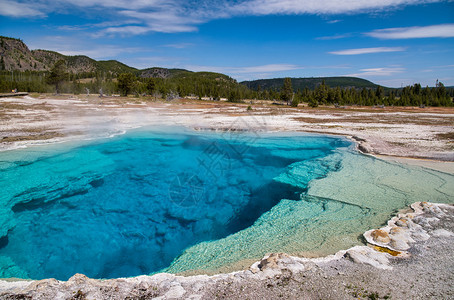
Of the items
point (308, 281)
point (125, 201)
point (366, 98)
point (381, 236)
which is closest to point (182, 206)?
point (125, 201)

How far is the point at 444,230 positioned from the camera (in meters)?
5.67

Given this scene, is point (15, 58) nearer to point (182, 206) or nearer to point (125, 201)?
point (125, 201)

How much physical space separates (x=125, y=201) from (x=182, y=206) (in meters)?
2.10

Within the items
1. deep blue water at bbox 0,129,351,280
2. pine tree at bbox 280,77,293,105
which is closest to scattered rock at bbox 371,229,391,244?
deep blue water at bbox 0,129,351,280

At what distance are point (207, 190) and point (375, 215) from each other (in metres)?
6.01

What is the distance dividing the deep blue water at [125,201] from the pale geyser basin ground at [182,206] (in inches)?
1.7

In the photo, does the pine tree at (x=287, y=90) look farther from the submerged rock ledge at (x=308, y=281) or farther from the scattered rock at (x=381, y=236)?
the submerged rock ledge at (x=308, y=281)

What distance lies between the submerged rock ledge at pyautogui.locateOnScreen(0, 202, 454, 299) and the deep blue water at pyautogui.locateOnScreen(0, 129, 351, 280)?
6.02ft

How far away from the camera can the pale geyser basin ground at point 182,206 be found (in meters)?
6.02

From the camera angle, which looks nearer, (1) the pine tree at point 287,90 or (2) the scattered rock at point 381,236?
(2) the scattered rock at point 381,236

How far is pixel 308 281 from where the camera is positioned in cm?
415

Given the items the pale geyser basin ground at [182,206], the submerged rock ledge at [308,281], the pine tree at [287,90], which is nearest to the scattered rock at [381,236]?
the submerged rock ledge at [308,281]

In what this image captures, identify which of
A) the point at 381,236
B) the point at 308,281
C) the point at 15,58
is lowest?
the point at 308,281

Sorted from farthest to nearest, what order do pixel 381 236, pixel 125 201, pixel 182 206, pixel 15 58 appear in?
pixel 15 58
pixel 125 201
pixel 182 206
pixel 381 236
